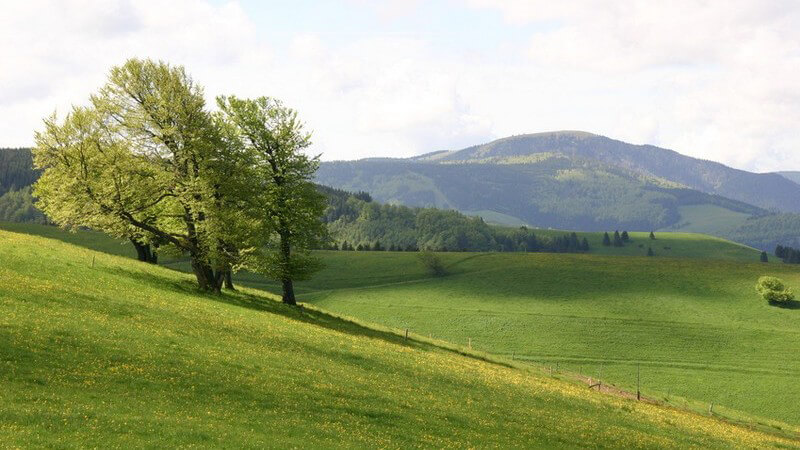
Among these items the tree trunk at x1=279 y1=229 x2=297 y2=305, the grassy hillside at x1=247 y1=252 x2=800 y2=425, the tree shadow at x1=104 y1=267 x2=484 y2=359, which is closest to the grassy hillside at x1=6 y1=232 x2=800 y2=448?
the tree shadow at x1=104 y1=267 x2=484 y2=359

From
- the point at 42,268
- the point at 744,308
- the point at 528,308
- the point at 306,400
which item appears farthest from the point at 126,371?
the point at 744,308

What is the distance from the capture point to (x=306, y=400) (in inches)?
1271

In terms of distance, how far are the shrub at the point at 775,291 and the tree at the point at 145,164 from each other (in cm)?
10582

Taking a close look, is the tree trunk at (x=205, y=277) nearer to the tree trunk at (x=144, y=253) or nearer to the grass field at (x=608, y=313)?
the tree trunk at (x=144, y=253)

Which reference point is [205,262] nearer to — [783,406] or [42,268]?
[42,268]

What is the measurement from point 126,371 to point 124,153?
31592mm

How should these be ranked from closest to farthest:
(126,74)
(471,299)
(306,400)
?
(306,400) < (126,74) < (471,299)

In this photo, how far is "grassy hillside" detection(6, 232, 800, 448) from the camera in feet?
82.6

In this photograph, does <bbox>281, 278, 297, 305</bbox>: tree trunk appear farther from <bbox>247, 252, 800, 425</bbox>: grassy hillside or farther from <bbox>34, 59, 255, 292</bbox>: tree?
<bbox>247, 252, 800, 425</bbox>: grassy hillside

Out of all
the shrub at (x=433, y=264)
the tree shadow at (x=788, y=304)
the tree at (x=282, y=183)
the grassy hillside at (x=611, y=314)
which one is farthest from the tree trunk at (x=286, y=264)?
the tree shadow at (x=788, y=304)

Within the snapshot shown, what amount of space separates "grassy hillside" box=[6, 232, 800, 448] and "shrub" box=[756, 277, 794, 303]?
7969 centimetres

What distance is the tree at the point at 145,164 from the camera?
181ft

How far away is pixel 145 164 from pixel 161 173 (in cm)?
159

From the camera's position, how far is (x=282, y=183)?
219ft
